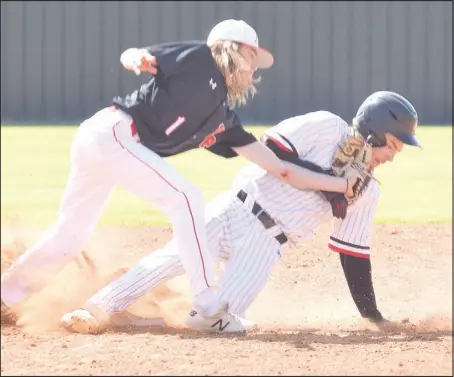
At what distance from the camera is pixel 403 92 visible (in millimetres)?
19375

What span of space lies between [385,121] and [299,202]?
22.0 inches

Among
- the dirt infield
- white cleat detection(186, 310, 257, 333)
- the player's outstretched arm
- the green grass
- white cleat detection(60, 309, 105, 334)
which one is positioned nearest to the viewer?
the dirt infield

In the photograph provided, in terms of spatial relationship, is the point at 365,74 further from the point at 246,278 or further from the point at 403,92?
the point at 246,278

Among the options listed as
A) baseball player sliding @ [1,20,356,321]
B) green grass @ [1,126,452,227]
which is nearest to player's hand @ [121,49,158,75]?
baseball player sliding @ [1,20,356,321]

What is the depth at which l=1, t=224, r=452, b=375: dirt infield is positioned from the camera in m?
3.94

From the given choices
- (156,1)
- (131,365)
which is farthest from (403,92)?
(131,365)

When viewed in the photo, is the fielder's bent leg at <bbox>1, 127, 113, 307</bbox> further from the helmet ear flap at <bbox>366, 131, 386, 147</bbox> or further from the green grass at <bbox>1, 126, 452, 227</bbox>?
the green grass at <bbox>1, 126, 452, 227</bbox>

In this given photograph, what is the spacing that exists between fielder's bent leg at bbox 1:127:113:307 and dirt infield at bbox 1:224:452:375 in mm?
174

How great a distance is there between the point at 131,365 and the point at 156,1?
15730 mm

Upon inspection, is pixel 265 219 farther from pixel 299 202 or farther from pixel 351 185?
pixel 351 185

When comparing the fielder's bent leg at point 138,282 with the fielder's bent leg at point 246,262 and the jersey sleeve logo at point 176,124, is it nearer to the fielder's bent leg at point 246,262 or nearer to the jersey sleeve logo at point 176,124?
the fielder's bent leg at point 246,262

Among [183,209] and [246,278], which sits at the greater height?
[183,209]

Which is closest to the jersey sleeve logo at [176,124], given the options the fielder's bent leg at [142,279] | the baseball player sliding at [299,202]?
the fielder's bent leg at [142,279]

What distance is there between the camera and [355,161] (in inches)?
203
